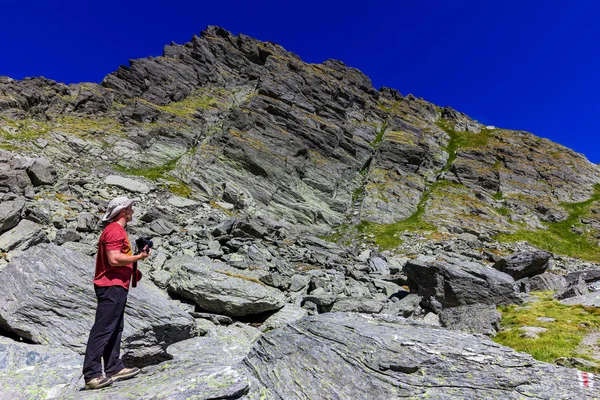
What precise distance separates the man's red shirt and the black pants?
0.44 ft

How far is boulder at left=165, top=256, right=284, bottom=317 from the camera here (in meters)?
13.3

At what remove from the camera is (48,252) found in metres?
10.8

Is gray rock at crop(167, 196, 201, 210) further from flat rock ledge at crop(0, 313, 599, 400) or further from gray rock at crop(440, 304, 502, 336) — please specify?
gray rock at crop(440, 304, 502, 336)

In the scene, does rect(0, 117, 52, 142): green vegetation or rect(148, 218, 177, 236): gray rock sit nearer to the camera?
rect(148, 218, 177, 236): gray rock

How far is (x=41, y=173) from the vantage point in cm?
2761

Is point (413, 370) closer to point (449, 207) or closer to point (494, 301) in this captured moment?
point (494, 301)

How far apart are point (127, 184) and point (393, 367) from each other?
118 ft

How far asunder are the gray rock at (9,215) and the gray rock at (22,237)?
27cm

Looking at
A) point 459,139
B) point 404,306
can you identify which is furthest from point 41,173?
point 459,139

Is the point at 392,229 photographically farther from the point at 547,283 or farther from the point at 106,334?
the point at 106,334

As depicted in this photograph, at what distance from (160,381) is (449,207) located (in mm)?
62313

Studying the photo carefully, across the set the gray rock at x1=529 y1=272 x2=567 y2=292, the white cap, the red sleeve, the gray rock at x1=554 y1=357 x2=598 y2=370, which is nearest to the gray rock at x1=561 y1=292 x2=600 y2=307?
the gray rock at x1=529 y1=272 x2=567 y2=292

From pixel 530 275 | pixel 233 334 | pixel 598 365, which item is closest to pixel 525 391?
pixel 598 365

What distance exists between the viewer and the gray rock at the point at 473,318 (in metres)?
16.0
